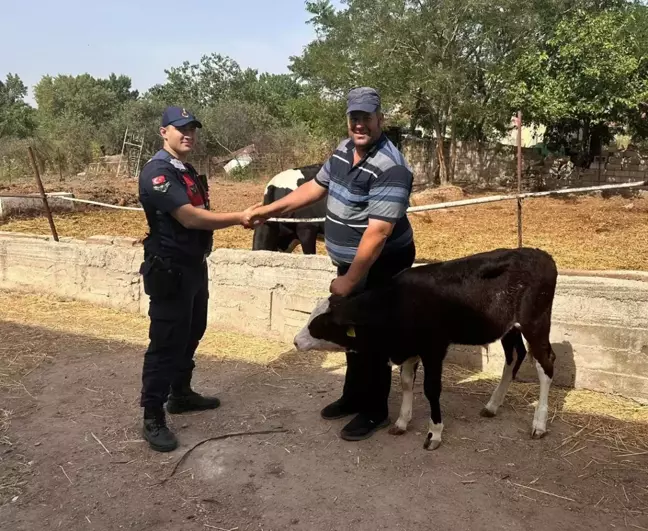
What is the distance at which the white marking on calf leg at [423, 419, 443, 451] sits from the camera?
3.35 metres

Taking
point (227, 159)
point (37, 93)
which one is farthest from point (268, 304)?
point (37, 93)

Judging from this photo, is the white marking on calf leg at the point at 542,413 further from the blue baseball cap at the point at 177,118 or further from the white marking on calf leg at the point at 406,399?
the blue baseball cap at the point at 177,118

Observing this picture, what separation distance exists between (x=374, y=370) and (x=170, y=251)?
4.67ft

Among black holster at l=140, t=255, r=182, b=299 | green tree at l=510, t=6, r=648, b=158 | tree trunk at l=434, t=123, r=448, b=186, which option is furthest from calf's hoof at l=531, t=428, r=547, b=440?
tree trunk at l=434, t=123, r=448, b=186

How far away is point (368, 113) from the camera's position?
9.80 feet

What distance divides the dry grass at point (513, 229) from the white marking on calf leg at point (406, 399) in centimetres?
452

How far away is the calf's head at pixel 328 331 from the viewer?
3.37 meters

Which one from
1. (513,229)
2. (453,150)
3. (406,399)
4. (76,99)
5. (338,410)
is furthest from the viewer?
(76,99)

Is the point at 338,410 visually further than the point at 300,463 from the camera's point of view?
Yes

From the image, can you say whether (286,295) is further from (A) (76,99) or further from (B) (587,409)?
(A) (76,99)

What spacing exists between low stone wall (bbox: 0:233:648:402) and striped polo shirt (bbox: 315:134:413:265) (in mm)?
1599

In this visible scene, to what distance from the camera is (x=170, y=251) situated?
3344 mm

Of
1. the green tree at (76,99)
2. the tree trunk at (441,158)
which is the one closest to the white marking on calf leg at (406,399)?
the tree trunk at (441,158)

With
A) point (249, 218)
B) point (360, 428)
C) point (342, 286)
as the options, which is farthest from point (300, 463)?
point (249, 218)
